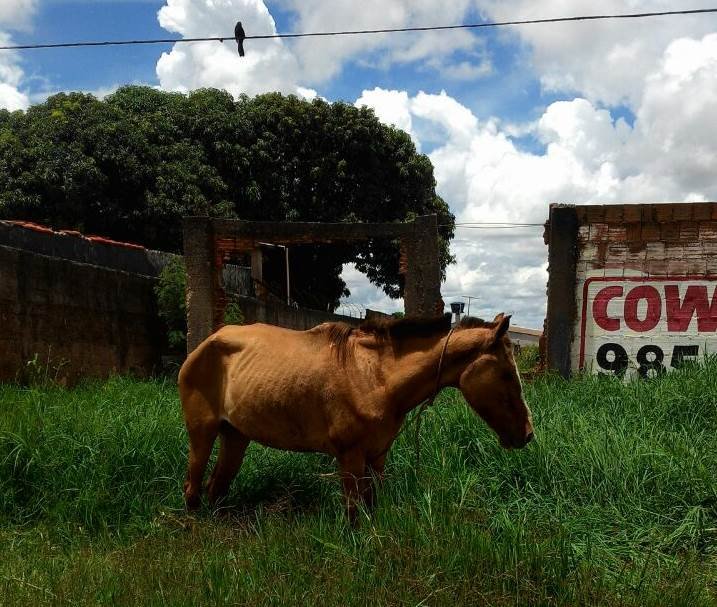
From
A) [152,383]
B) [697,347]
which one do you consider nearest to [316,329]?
[152,383]

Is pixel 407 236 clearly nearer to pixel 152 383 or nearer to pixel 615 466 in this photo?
pixel 152 383

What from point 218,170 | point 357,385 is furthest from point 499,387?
point 218,170

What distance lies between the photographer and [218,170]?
20.1 meters

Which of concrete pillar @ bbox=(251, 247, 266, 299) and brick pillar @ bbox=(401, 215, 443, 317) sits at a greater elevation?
Answer: brick pillar @ bbox=(401, 215, 443, 317)

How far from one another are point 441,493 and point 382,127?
18390 millimetres

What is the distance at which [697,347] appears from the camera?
28.2ft

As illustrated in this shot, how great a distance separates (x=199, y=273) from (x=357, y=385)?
5.99 meters

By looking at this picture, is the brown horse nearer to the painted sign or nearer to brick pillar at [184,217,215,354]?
the painted sign

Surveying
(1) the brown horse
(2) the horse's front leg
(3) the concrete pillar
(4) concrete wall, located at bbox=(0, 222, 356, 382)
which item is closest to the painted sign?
(1) the brown horse

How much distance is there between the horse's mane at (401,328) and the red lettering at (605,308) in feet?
15.4

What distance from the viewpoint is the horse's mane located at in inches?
177

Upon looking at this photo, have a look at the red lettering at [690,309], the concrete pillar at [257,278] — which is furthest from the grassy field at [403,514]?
the concrete pillar at [257,278]

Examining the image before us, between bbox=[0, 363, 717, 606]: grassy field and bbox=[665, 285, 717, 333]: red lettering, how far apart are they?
1.40 m

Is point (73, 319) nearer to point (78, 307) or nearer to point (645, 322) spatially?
point (78, 307)
